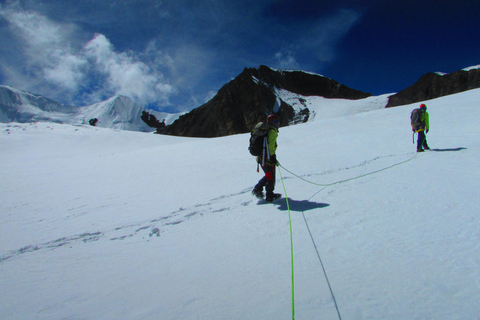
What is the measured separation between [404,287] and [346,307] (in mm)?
556

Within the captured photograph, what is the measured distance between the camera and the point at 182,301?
1.94 metres

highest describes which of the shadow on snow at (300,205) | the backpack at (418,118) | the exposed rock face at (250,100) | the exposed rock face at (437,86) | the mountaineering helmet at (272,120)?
the exposed rock face at (250,100)

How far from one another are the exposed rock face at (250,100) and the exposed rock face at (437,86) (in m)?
34.9

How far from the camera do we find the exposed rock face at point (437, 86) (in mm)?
57469

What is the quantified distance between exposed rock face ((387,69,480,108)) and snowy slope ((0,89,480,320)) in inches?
3010

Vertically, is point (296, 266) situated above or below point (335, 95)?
below

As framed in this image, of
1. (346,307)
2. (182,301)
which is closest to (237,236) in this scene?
(182,301)

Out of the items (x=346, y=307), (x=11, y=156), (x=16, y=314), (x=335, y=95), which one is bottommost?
(x=346, y=307)

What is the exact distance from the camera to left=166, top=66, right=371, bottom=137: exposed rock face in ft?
292

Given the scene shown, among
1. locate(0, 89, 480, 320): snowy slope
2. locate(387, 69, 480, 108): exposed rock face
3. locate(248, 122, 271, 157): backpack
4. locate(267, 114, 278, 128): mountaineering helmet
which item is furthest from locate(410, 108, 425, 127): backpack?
locate(387, 69, 480, 108): exposed rock face

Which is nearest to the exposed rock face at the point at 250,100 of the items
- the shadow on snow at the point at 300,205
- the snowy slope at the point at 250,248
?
the snowy slope at the point at 250,248

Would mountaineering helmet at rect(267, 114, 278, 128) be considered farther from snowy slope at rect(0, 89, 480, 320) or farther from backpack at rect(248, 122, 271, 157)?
snowy slope at rect(0, 89, 480, 320)

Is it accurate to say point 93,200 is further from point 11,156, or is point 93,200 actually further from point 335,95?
point 335,95

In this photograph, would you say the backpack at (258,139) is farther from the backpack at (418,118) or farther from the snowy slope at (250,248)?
the backpack at (418,118)
